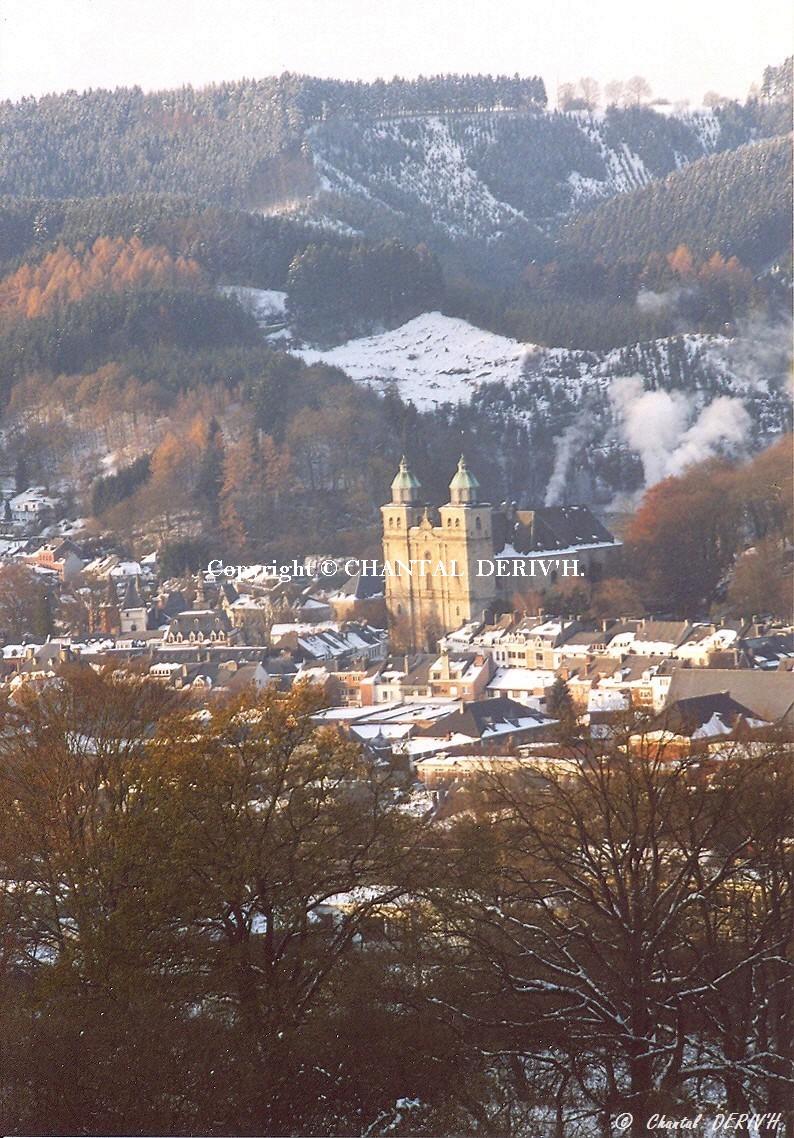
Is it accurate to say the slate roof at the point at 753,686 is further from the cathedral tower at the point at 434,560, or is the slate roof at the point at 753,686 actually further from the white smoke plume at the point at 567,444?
the white smoke plume at the point at 567,444

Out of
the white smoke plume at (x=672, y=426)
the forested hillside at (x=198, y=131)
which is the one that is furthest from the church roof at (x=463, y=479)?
the forested hillside at (x=198, y=131)

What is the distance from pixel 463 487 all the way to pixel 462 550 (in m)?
0.32

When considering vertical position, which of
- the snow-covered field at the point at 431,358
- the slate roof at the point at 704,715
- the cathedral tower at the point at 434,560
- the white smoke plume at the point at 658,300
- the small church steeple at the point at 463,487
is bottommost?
the slate roof at the point at 704,715

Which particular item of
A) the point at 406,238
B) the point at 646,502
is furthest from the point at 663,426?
the point at 406,238

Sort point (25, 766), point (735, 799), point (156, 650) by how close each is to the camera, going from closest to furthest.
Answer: point (735, 799) < point (25, 766) < point (156, 650)

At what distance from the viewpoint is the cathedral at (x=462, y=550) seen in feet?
39.9

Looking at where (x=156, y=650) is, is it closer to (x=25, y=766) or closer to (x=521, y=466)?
(x=25, y=766)

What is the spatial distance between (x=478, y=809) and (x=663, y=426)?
2.40m

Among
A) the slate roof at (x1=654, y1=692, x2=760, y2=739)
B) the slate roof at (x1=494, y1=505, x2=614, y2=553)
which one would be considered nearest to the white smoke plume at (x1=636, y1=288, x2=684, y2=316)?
the slate roof at (x1=494, y1=505, x2=614, y2=553)

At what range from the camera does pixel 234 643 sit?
1252 cm

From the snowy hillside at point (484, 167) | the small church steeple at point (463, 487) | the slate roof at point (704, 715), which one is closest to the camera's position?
the slate roof at point (704, 715)

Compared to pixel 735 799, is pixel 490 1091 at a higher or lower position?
lower

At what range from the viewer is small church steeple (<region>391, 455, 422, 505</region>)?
40.4 feet

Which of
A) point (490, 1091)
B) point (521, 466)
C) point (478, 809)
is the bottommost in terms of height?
point (490, 1091)
